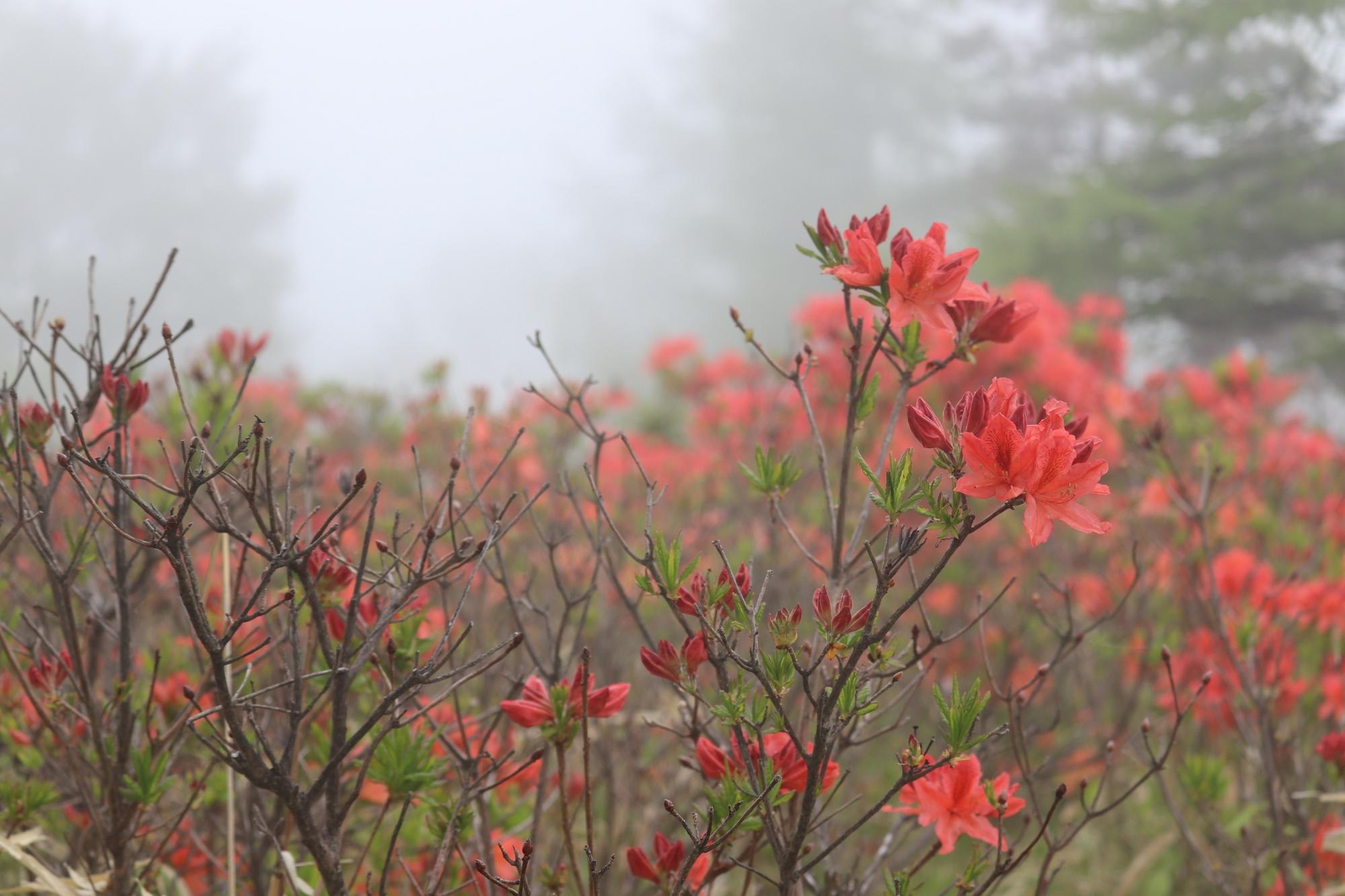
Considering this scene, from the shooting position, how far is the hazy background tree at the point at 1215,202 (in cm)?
917

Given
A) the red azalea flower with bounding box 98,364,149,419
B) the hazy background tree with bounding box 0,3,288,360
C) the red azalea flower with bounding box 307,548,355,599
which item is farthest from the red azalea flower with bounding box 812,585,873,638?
the hazy background tree with bounding box 0,3,288,360

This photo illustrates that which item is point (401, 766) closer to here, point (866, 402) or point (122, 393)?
point (122, 393)

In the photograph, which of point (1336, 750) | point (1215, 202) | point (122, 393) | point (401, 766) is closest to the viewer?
point (401, 766)

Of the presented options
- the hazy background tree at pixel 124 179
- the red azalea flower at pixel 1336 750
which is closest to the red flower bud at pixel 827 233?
the red azalea flower at pixel 1336 750

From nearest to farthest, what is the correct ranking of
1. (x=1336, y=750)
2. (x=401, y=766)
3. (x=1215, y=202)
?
(x=401, y=766), (x=1336, y=750), (x=1215, y=202)

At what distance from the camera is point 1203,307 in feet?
32.4

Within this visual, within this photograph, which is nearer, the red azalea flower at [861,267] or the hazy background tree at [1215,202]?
the red azalea flower at [861,267]

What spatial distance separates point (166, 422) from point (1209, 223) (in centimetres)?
1032

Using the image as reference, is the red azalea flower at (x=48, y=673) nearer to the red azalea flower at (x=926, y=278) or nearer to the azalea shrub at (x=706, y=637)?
the azalea shrub at (x=706, y=637)

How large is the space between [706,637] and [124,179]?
29.0m

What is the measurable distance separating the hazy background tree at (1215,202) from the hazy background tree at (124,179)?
801 inches

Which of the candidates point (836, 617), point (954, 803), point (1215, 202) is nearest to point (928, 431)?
point (836, 617)

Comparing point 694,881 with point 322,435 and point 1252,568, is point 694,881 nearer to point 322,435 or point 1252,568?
point 1252,568

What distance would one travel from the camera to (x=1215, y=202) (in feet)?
30.9
